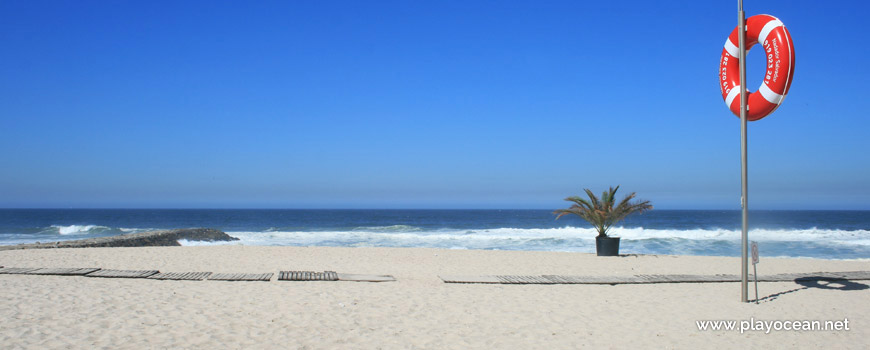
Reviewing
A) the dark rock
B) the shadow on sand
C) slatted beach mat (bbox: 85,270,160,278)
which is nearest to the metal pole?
the shadow on sand

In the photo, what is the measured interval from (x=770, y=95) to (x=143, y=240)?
2148 centimetres

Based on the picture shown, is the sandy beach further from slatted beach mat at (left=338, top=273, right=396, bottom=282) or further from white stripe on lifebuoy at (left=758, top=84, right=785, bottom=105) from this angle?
A: white stripe on lifebuoy at (left=758, top=84, right=785, bottom=105)

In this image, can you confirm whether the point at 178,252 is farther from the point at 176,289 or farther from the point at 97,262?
the point at 176,289

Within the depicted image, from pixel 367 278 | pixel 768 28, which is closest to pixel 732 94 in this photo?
pixel 768 28

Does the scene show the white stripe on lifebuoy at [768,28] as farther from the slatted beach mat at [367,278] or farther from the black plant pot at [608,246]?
the black plant pot at [608,246]

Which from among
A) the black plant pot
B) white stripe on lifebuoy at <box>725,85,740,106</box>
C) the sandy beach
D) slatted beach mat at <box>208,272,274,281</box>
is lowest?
the sandy beach

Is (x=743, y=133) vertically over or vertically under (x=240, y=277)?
over

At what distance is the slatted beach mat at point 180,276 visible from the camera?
8.55 meters

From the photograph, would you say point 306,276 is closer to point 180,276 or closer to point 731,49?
point 180,276

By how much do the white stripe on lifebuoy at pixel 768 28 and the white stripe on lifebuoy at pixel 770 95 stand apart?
0.60m

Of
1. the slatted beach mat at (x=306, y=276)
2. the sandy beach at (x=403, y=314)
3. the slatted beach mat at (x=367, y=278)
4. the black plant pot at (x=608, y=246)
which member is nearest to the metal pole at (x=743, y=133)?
the sandy beach at (x=403, y=314)

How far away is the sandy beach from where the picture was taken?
5.05 metres

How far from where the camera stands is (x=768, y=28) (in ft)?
21.8

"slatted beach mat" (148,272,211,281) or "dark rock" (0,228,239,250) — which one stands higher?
"slatted beach mat" (148,272,211,281)
